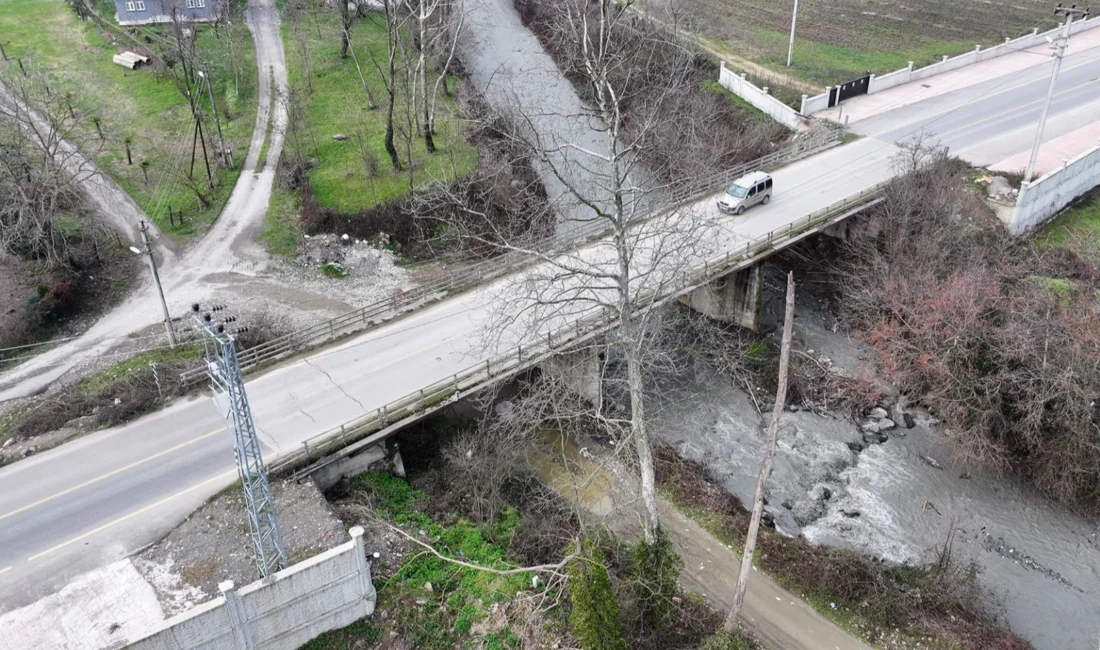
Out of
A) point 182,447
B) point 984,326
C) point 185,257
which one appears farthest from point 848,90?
point 182,447

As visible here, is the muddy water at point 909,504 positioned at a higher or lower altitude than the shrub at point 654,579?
lower

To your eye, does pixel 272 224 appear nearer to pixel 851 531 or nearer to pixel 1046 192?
pixel 851 531

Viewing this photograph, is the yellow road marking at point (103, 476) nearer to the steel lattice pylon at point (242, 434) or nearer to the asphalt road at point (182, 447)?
the asphalt road at point (182, 447)

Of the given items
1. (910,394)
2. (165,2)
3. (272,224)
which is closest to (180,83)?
(165,2)

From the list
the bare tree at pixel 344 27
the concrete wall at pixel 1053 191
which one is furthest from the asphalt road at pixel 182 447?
the bare tree at pixel 344 27

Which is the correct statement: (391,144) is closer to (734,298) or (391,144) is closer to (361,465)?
(734,298)

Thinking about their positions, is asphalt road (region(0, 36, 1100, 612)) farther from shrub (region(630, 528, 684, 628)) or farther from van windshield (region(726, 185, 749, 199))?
shrub (region(630, 528, 684, 628))
